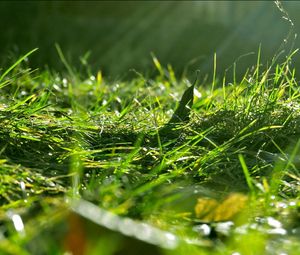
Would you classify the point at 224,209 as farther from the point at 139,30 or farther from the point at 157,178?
the point at 139,30

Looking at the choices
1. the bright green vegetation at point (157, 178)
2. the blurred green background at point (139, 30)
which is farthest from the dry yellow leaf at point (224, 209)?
the blurred green background at point (139, 30)

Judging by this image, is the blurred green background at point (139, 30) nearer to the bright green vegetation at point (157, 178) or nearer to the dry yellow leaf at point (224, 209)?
the bright green vegetation at point (157, 178)

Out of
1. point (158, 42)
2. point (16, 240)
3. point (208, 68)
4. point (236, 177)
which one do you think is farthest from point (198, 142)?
point (158, 42)

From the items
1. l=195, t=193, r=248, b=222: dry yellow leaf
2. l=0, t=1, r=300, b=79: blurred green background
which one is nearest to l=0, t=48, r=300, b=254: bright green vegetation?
l=195, t=193, r=248, b=222: dry yellow leaf

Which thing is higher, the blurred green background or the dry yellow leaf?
the dry yellow leaf

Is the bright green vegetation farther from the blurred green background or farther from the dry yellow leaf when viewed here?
the blurred green background
